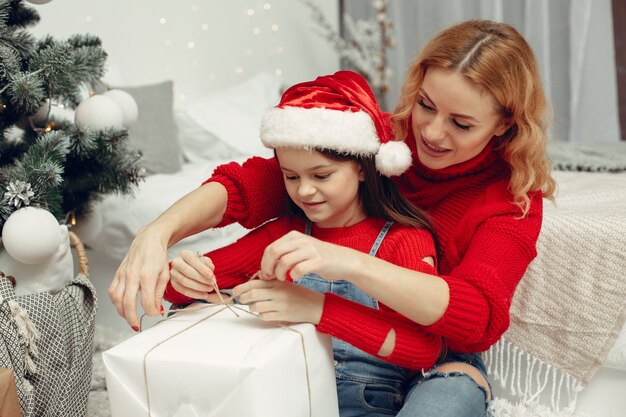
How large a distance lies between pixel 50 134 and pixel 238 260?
0.64 meters

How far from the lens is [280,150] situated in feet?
3.94

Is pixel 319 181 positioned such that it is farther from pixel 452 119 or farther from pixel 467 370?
pixel 467 370

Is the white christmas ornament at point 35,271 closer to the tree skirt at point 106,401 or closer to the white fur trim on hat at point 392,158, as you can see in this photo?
the tree skirt at point 106,401

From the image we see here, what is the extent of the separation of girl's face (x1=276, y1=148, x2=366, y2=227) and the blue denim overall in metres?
0.11

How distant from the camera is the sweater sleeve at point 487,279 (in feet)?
3.44

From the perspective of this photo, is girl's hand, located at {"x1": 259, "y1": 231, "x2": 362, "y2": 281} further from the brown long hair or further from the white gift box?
the brown long hair

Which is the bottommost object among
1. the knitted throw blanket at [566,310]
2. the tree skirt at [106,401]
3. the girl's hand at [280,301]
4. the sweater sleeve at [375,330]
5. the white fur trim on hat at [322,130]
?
the tree skirt at [106,401]

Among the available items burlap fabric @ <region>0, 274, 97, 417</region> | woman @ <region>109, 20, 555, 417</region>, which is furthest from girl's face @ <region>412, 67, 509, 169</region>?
burlap fabric @ <region>0, 274, 97, 417</region>

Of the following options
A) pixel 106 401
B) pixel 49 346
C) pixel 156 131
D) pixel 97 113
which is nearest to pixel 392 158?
pixel 49 346

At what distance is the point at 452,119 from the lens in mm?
1237

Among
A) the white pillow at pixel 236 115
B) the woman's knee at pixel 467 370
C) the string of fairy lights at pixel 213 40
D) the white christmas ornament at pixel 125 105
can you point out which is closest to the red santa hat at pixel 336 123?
the woman's knee at pixel 467 370

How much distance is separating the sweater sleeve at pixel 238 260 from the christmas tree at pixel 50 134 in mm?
492

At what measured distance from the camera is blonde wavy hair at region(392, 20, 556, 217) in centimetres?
121

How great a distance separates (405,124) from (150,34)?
202cm
